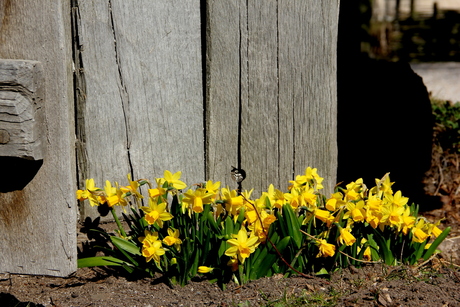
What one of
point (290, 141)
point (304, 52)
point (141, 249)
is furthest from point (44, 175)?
point (304, 52)

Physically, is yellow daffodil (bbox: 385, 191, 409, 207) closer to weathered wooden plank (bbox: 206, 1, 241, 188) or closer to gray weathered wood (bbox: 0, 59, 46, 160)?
weathered wooden plank (bbox: 206, 1, 241, 188)

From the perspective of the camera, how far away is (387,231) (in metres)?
2.59

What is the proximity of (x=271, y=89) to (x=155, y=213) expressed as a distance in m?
0.84

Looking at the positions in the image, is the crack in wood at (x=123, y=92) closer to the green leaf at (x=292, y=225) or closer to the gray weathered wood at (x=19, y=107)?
the gray weathered wood at (x=19, y=107)

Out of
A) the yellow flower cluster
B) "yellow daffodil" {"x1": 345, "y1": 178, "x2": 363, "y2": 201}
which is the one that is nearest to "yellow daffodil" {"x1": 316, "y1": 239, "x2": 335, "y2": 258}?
the yellow flower cluster

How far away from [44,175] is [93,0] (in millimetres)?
824

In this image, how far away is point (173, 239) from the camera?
2377mm

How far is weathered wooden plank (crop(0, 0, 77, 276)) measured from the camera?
93.0 inches

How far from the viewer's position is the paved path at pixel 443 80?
5211mm

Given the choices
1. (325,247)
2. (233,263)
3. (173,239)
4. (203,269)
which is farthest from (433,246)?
(173,239)

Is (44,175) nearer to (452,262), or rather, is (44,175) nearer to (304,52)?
(304,52)

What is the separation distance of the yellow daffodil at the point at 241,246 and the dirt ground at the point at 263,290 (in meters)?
0.21

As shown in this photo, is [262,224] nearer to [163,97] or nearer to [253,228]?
[253,228]

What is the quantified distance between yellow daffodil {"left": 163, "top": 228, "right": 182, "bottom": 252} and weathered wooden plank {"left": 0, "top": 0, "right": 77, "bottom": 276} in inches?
19.3
